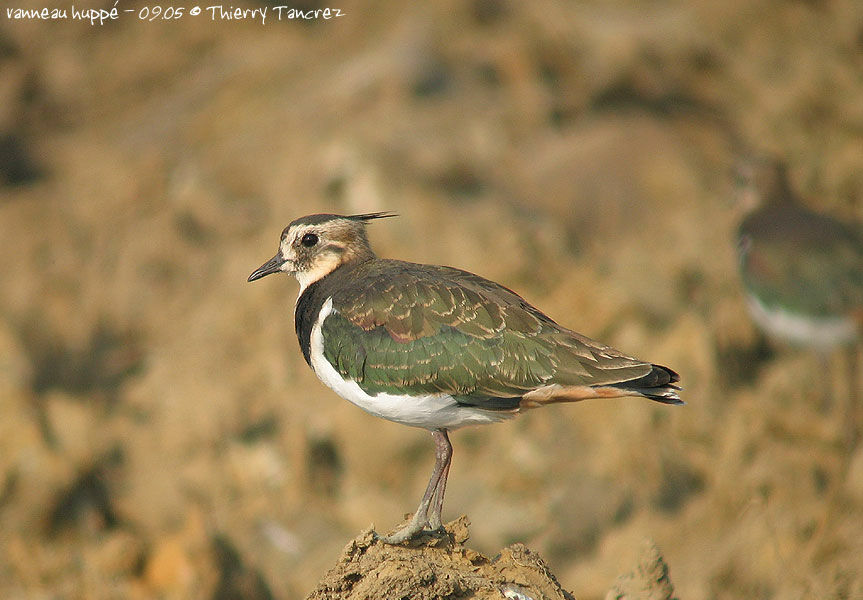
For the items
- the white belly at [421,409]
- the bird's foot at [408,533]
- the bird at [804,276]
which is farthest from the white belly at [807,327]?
the bird's foot at [408,533]

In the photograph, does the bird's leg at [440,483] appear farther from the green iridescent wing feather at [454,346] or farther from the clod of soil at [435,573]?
the green iridescent wing feather at [454,346]

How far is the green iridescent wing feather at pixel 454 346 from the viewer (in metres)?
5.91

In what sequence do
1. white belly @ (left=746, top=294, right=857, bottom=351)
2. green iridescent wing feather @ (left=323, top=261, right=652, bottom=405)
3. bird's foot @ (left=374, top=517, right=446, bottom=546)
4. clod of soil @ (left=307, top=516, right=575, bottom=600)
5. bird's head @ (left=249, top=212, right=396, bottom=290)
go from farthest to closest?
white belly @ (left=746, top=294, right=857, bottom=351), bird's head @ (left=249, top=212, right=396, bottom=290), green iridescent wing feather @ (left=323, top=261, right=652, bottom=405), bird's foot @ (left=374, top=517, right=446, bottom=546), clod of soil @ (left=307, top=516, right=575, bottom=600)

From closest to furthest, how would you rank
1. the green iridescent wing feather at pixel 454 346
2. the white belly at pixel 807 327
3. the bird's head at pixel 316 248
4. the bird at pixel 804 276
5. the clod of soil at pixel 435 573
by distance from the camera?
the clod of soil at pixel 435 573, the green iridescent wing feather at pixel 454 346, the bird's head at pixel 316 248, the bird at pixel 804 276, the white belly at pixel 807 327

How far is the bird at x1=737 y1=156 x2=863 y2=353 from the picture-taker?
10664 mm

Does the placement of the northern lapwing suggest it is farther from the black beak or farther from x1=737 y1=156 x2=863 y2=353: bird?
the black beak

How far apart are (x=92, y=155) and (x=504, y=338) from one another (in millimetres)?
10853

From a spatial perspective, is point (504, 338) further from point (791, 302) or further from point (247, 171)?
point (247, 171)

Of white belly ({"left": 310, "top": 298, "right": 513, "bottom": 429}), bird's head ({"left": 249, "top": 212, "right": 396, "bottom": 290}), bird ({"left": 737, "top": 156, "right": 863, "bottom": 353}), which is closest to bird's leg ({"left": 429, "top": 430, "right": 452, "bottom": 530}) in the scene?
white belly ({"left": 310, "top": 298, "right": 513, "bottom": 429})

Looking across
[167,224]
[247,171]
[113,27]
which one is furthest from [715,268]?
[113,27]

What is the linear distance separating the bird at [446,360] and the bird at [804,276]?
5375 millimetres

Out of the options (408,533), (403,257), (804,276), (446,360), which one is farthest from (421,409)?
(403,257)

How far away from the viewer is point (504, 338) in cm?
601

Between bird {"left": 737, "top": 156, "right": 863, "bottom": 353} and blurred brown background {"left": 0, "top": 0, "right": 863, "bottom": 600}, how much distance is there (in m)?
1.43
